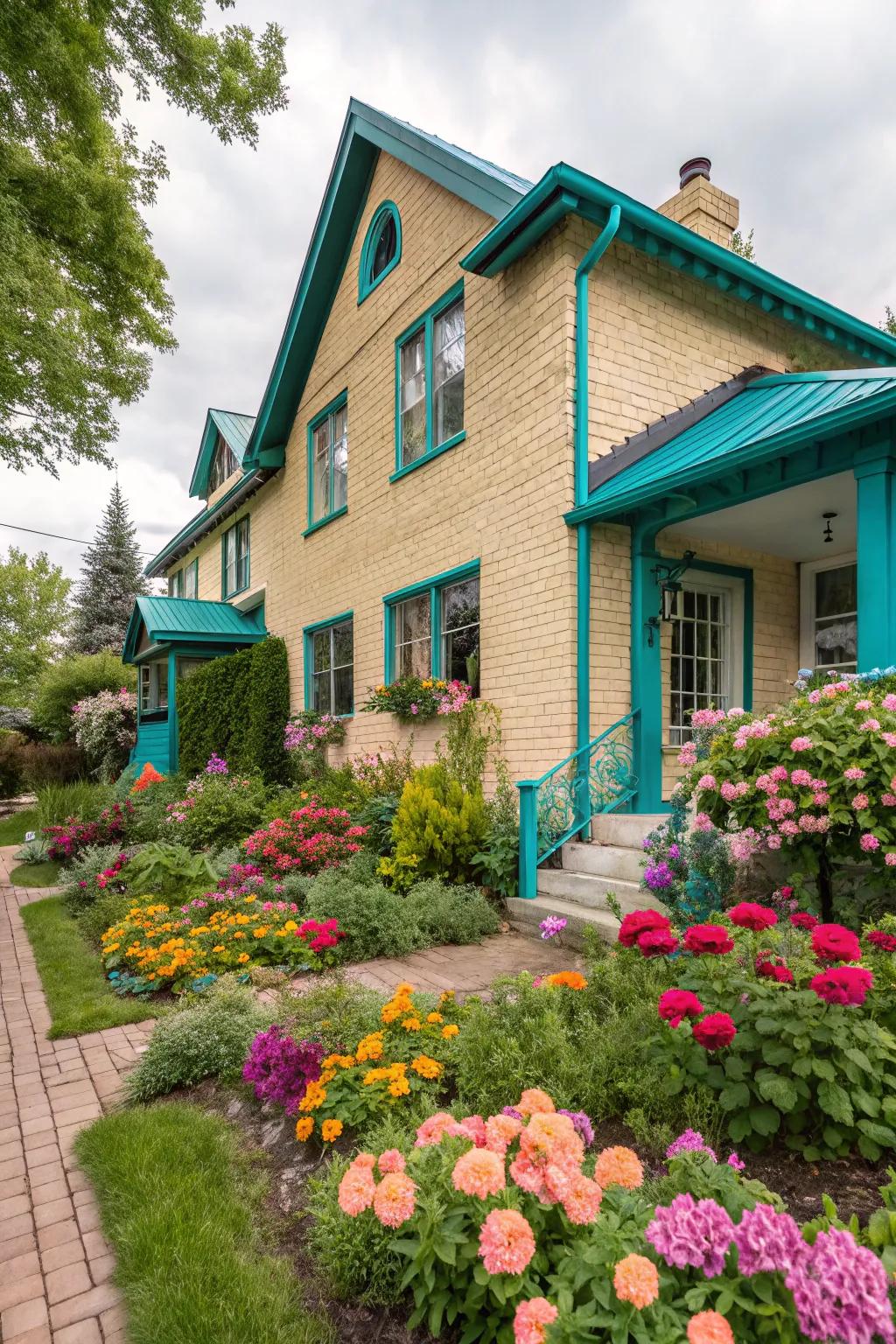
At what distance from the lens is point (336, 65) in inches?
330

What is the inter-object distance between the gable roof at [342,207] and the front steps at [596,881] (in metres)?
6.05

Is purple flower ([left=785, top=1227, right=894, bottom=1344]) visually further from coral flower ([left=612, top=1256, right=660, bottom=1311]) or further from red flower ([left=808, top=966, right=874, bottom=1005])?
red flower ([left=808, top=966, right=874, bottom=1005])

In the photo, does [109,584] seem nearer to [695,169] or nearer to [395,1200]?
[695,169]

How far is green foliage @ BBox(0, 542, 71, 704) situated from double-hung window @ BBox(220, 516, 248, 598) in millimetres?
17458

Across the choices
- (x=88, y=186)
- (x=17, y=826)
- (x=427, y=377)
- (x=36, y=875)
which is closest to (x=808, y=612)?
(x=427, y=377)

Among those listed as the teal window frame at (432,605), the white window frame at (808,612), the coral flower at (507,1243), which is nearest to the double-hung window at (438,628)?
the teal window frame at (432,605)

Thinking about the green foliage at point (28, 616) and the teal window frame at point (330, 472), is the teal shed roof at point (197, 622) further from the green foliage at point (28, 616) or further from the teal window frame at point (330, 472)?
the green foliage at point (28, 616)

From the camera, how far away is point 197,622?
14898 mm

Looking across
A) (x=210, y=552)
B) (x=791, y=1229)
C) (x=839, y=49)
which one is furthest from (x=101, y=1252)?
(x=210, y=552)

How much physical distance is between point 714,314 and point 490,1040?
7.69 meters

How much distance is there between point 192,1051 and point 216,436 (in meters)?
17.8

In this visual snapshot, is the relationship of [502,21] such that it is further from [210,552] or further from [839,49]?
[210,552]

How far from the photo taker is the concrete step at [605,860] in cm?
530

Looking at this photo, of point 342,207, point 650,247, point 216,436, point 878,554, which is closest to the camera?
point 878,554
